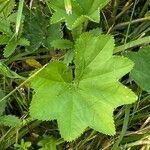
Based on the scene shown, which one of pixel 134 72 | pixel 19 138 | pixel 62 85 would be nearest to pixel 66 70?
pixel 62 85

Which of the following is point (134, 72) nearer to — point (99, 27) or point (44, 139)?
point (99, 27)

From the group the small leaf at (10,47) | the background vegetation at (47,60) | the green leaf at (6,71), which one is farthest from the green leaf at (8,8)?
the green leaf at (6,71)

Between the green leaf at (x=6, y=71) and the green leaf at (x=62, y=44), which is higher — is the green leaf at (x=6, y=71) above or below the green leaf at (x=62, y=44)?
below

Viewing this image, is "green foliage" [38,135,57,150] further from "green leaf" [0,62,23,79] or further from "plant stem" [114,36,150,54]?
"plant stem" [114,36,150,54]

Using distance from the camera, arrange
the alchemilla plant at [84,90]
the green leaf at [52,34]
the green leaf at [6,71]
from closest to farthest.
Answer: the alchemilla plant at [84,90] → the green leaf at [6,71] → the green leaf at [52,34]

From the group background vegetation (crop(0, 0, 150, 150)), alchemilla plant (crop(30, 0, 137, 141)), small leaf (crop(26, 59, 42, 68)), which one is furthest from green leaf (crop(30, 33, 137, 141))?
small leaf (crop(26, 59, 42, 68))

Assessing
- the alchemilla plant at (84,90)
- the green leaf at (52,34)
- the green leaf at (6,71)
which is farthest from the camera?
the green leaf at (52,34)

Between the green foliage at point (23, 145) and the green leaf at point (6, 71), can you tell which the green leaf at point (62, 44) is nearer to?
the green leaf at point (6, 71)
